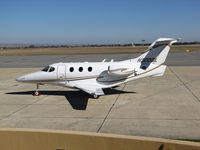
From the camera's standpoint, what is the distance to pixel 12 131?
19.5 ft

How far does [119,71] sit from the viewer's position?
14758mm

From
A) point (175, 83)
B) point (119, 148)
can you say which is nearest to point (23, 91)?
point (175, 83)

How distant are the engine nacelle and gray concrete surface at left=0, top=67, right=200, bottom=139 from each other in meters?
1.61

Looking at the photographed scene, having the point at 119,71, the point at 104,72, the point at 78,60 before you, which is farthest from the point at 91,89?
the point at 78,60

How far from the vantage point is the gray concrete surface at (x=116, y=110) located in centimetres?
980

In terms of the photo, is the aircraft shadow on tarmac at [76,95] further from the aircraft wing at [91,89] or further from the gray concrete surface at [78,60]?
the gray concrete surface at [78,60]

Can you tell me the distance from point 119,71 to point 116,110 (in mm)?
3197

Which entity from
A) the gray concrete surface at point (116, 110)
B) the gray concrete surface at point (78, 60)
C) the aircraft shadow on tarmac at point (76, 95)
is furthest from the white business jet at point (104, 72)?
the gray concrete surface at point (78, 60)

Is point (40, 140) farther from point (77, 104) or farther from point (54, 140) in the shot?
point (77, 104)

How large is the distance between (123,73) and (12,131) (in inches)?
387

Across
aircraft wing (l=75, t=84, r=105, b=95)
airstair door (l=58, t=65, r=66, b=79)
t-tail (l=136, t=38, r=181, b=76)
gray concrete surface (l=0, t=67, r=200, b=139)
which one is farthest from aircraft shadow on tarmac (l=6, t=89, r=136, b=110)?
t-tail (l=136, t=38, r=181, b=76)

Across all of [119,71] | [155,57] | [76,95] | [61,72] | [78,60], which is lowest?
[78,60]

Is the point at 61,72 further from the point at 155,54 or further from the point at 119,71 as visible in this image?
the point at 155,54

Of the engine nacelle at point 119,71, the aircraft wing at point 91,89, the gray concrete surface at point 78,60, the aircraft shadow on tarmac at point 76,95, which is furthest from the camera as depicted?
the gray concrete surface at point 78,60
